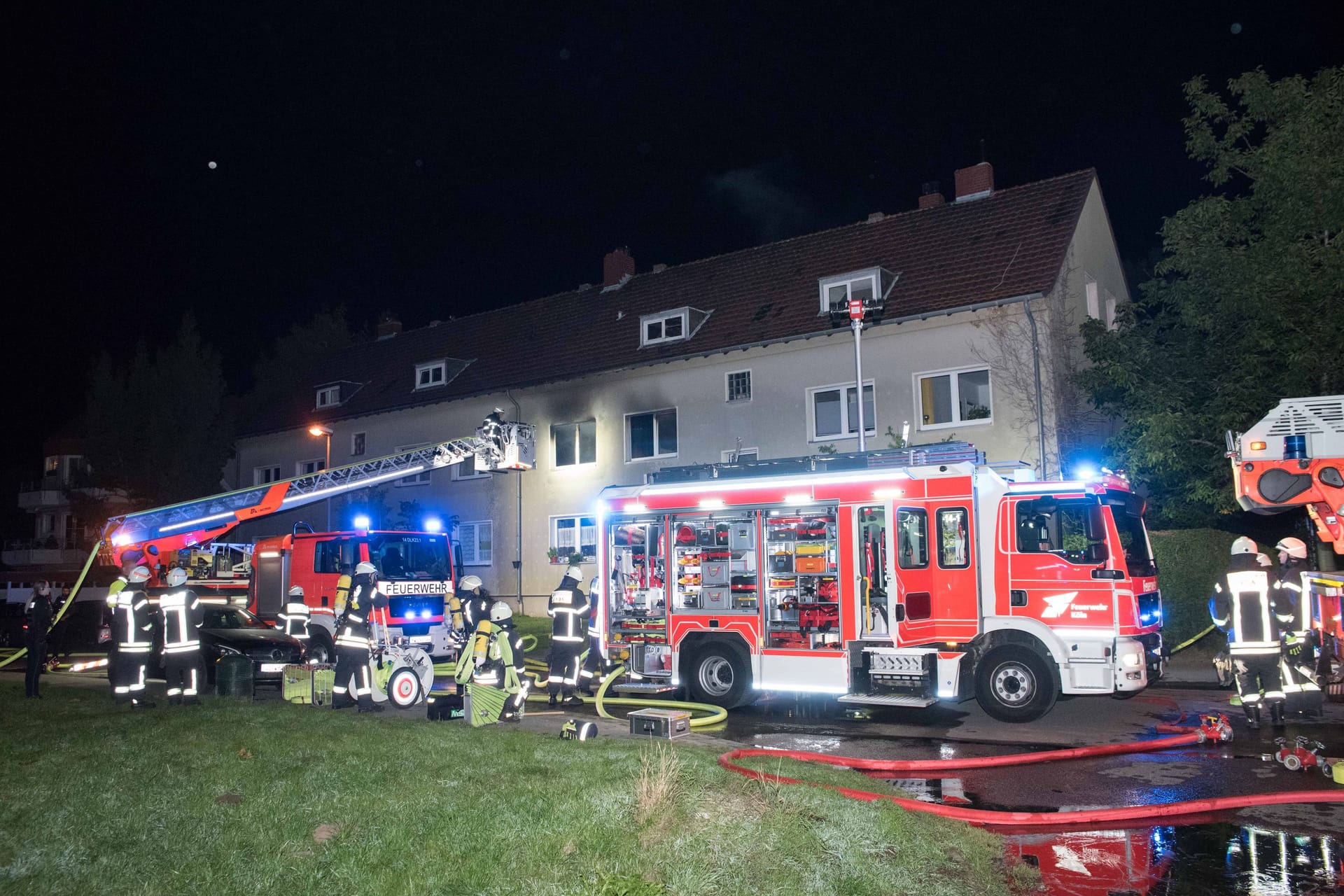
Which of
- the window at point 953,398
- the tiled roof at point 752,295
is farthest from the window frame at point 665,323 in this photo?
the window at point 953,398

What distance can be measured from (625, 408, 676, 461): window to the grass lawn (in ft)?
56.3

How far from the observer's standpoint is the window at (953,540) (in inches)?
438

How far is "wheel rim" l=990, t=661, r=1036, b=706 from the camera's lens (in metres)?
10.7

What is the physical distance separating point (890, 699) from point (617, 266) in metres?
22.1

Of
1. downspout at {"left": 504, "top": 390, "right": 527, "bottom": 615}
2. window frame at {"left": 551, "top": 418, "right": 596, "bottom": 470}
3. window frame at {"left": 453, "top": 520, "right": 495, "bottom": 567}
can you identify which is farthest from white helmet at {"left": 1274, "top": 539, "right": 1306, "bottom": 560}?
window frame at {"left": 453, "top": 520, "right": 495, "bottom": 567}

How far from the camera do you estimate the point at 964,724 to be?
36.4 feet

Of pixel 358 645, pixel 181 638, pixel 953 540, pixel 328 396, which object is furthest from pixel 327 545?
pixel 328 396

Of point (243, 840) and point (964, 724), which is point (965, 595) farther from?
point (243, 840)

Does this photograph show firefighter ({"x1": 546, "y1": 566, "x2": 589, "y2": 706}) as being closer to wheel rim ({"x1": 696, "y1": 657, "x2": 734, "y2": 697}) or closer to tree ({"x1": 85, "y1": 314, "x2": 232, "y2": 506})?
wheel rim ({"x1": 696, "y1": 657, "x2": 734, "y2": 697})

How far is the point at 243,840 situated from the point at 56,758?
10.9ft

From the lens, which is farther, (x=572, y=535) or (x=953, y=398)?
(x=572, y=535)

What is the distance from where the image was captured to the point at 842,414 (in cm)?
2244

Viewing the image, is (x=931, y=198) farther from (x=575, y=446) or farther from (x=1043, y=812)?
(x=1043, y=812)

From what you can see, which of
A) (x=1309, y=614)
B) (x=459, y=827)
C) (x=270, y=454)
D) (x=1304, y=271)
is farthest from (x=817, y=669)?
(x=270, y=454)
